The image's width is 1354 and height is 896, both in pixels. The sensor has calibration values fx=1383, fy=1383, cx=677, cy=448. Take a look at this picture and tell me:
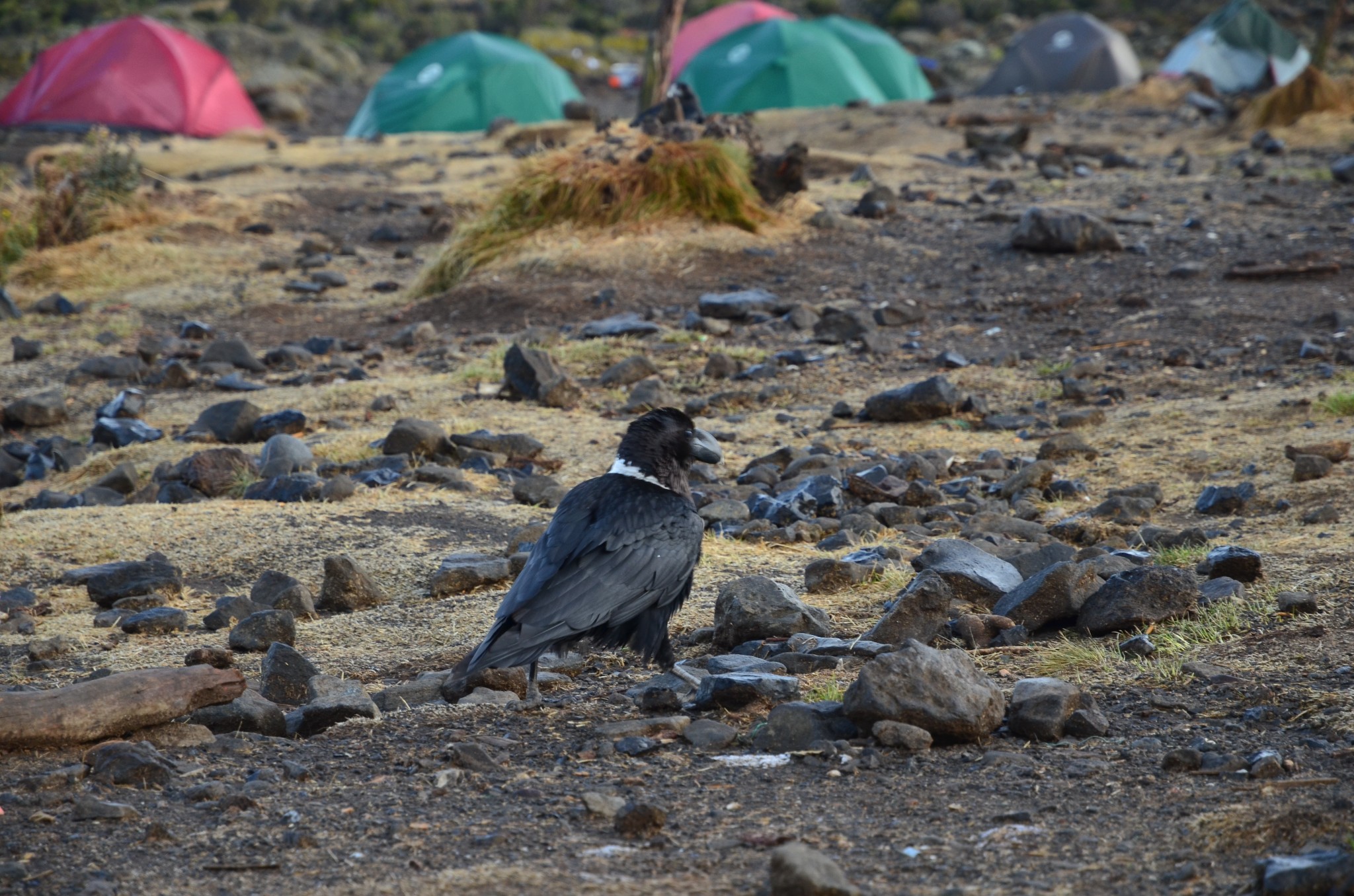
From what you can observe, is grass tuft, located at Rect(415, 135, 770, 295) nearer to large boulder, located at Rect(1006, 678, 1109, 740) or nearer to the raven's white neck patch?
the raven's white neck patch

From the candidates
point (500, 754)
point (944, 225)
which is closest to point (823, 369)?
point (944, 225)

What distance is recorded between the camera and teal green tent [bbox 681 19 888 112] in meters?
20.6

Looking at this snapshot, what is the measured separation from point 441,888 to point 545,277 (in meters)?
8.10

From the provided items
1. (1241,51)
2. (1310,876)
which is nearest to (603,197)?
(1310,876)

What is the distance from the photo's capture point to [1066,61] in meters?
22.4

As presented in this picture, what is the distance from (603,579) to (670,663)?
18.6 inches

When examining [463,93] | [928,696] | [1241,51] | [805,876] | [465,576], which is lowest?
[465,576]

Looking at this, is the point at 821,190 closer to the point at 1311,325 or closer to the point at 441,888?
the point at 1311,325

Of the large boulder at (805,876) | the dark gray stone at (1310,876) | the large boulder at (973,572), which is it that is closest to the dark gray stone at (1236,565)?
the large boulder at (973,572)

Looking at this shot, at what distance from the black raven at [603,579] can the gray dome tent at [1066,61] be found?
19917 mm

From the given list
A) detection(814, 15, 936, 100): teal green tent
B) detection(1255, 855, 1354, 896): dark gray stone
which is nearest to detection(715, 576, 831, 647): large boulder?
detection(1255, 855, 1354, 896): dark gray stone

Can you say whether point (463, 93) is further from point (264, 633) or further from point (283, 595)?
point (264, 633)

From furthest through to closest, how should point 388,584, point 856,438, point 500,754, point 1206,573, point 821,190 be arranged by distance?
1. point 821,190
2. point 856,438
3. point 388,584
4. point 1206,573
5. point 500,754

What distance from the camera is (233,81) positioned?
76.3 ft
